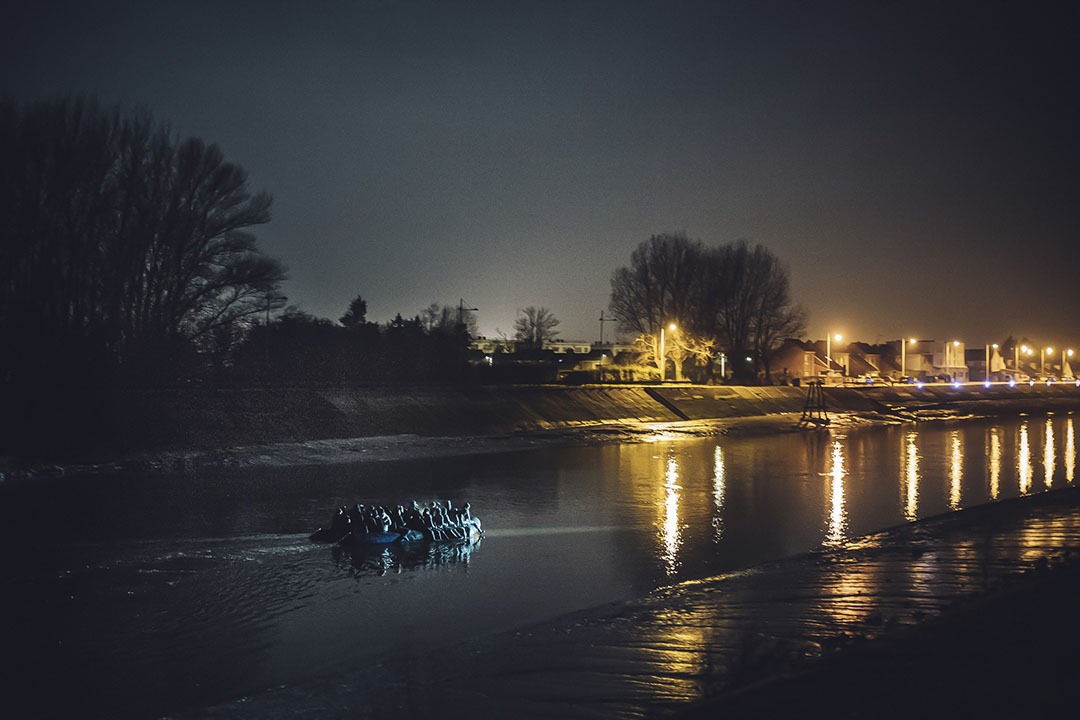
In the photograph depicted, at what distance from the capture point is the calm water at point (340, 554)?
1137cm

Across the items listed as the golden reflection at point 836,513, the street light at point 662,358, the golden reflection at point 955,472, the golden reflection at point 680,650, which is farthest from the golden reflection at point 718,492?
the street light at point 662,358

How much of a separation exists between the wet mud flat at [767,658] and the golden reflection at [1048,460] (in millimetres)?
19943

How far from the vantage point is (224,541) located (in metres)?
19.1

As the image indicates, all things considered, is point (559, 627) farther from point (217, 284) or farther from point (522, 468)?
point (217, 284)

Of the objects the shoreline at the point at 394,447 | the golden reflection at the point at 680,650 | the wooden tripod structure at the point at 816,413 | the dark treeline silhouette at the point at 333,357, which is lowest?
the golden reflection at the point at 680,650

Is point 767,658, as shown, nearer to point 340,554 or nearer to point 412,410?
point 340,554

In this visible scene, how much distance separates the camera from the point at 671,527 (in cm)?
2122

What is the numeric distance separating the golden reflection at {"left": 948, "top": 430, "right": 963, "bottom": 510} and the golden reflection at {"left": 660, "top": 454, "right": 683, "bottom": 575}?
7.43 m

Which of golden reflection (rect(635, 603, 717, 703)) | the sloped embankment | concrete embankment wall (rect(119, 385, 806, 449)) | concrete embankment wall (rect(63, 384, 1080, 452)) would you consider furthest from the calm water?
concrete embankment wall (rect(119, 385, 806, 449))

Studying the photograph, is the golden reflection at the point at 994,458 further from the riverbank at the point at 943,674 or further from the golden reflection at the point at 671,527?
the riverbank at the point at 943,674

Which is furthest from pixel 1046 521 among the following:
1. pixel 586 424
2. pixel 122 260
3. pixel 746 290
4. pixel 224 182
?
pixel 746 290

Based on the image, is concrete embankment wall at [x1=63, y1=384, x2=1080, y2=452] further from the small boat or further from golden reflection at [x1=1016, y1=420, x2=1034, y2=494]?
golden reflection at [x1=1016, y1=420, x2=1034, y2=494]

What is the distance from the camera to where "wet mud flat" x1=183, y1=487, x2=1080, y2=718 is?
317 inches

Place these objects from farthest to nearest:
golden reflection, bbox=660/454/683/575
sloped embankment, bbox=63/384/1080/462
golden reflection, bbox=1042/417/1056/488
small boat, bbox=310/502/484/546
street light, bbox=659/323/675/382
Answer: street light, bbox=659/323/675/382 < sloped embankment, bbox=63/384/1080/462 < golden reflection, bbox=1042/417/1056/488 < small boat, bbox=310/502/484/546 < golden reflection, bbox=660/454/683/575
